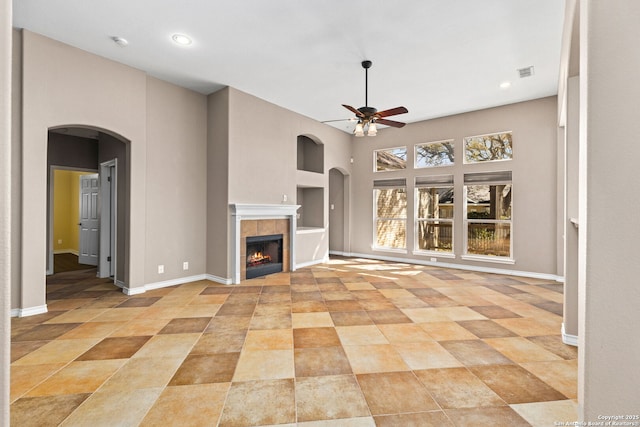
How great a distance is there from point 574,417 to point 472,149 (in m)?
5.57

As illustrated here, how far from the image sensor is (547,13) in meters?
3.16

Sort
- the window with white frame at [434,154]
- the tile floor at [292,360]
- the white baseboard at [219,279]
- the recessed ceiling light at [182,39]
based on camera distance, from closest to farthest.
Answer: the tile floor at [292,360] < the recessed ceiling light at [182,39] < the white baseboard at [219,279] < the window with white frame at [434,154]

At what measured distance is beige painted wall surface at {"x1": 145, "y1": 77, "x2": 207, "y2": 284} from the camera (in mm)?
4738

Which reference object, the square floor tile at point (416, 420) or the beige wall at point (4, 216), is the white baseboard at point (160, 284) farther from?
the square floor tile at point (416, 420)

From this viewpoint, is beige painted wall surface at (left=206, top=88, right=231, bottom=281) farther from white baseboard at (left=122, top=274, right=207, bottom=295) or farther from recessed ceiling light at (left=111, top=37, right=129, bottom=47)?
recessed ceiling light at (left=111, top=37, right=129, bottom=47)

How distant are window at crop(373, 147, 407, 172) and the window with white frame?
13.6 inches

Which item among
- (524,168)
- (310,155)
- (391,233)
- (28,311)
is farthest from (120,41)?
(524,168)

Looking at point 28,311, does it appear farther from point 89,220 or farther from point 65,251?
point 65,251

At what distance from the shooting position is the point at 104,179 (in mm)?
5402

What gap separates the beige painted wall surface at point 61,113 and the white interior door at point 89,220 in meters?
3.01

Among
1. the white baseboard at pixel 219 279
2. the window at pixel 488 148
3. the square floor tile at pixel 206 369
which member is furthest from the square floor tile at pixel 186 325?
the window at pixel 488 148

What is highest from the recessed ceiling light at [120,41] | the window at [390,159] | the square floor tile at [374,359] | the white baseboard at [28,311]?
the recessed ceiling light at [120,41]

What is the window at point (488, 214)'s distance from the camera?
602 cm

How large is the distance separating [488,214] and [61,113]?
7400mm
